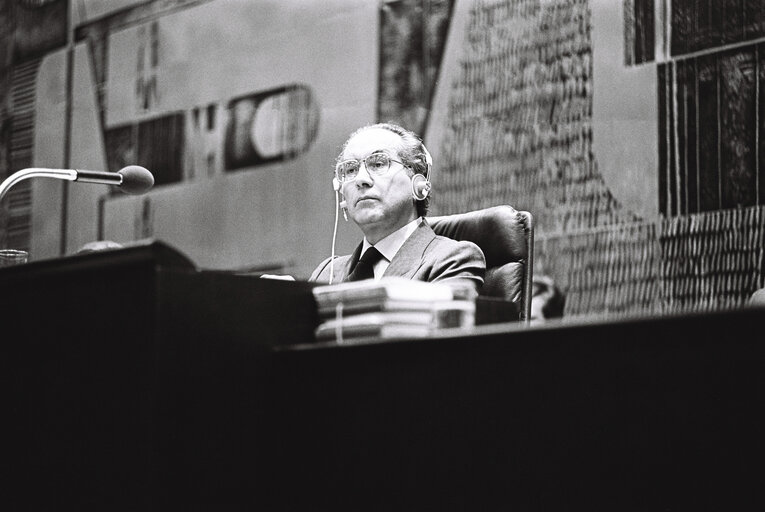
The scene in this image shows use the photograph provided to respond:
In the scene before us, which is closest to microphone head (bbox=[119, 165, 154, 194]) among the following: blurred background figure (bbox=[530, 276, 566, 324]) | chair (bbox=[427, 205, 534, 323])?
chair (bbox=[427, 205, 534, 323])

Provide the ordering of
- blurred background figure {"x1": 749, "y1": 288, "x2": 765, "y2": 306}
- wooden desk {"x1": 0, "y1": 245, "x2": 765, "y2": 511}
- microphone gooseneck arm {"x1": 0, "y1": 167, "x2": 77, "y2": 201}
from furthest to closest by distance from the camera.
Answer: blurred background figure {"x1": 749, "y1": 288, "x2": 765, "y2": 306} < microphone gooseneck arm {"x1": 0, "y1": 167, "x2": 77, "y2": 201} < wooden desk {"x1": 0, "y1": 245, "x2": 765, "y2": 511}

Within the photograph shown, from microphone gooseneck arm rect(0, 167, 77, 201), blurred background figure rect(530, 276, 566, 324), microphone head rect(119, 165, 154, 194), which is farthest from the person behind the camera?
blurred background figure rect(530, 276, 566, 324)

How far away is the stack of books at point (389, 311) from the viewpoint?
1.52 m

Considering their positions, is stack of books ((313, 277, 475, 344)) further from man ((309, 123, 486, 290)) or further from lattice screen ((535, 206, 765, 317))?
lattice screen ((535, 206, 765, 317))

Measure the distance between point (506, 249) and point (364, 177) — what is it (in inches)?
17.7

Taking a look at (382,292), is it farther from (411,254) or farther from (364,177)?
(364,177)

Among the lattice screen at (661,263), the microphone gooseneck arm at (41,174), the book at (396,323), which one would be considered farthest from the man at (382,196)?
the book at (396,323)

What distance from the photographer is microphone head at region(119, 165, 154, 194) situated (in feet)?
7.65

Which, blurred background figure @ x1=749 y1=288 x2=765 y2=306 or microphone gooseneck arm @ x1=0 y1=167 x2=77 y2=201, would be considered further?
blurred background figure @ x1=749 y1=288 x2=765 y2=306

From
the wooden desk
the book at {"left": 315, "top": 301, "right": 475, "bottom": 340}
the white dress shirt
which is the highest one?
the white dress shirt

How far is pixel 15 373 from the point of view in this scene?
5.09 ft

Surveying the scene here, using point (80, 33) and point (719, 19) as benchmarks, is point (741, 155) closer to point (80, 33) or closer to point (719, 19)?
point (719, 19)

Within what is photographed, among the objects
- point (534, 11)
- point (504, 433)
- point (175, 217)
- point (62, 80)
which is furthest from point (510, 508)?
point (62, 80)

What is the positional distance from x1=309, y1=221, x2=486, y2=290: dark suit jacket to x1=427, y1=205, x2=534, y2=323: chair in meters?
0.04
